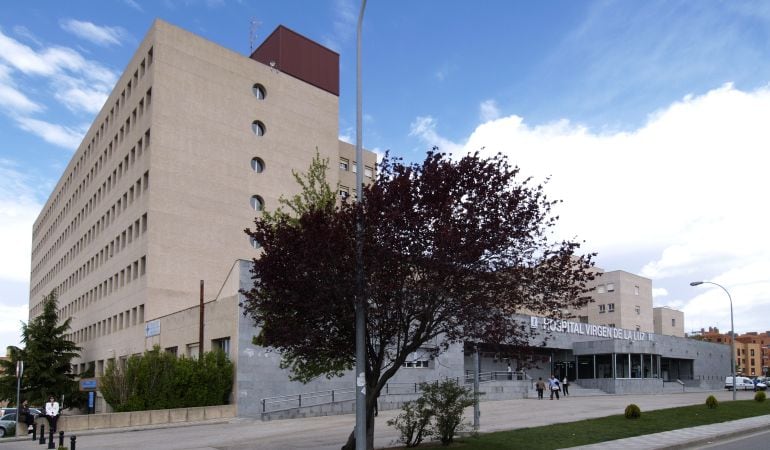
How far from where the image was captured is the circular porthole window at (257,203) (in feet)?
167

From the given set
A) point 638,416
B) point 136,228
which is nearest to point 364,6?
point 638,416

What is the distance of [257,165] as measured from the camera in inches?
2042

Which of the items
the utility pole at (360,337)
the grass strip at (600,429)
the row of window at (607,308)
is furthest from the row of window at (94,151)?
the row of window at (607,308)

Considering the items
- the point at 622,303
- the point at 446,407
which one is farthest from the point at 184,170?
the point at 622,303

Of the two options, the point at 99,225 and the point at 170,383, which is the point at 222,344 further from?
the point at 99,225

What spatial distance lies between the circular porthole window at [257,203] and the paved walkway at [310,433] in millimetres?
22766

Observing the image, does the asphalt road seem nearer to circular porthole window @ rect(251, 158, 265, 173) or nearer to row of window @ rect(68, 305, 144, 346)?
row of window @ rect(68, 305, 144, 346)

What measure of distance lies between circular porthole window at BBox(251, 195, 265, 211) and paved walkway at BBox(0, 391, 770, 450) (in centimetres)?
2277

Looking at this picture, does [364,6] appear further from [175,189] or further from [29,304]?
[29,304]

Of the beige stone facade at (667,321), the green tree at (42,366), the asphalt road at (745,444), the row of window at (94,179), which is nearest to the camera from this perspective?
the asphalt road at (745,444)

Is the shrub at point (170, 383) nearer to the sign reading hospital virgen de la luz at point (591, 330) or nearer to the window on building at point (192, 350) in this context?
the window on building at point (192, 350)

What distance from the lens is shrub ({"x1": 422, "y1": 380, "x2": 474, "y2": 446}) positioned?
1645 cm

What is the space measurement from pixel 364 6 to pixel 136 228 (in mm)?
38996

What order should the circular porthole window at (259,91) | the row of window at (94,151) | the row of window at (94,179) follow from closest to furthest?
the row of window at (94,179) < the row of window at (94,151) < the circular porthole window at (259,91)
